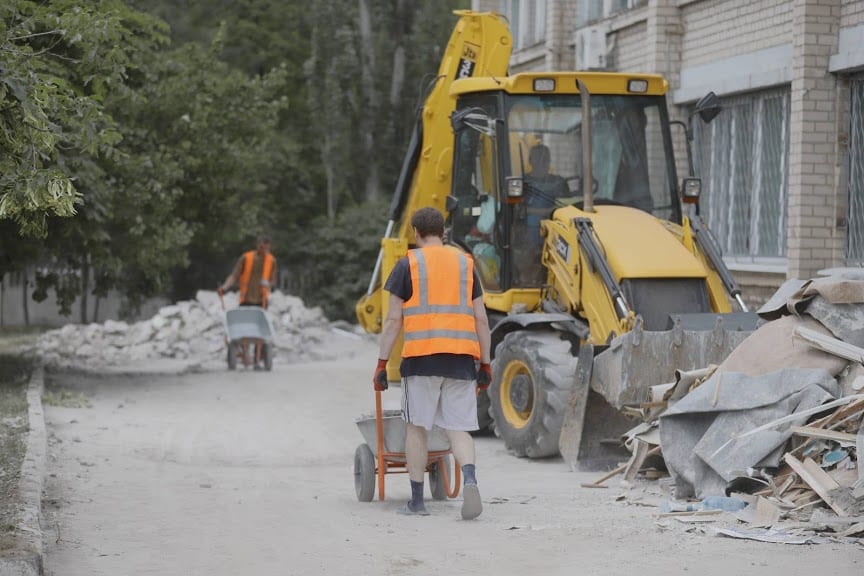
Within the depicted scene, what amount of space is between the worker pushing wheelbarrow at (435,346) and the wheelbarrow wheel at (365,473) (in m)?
0.39

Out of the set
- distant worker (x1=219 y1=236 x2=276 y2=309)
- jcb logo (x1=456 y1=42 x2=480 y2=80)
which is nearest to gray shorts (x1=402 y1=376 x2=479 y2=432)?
jcb logo (x1=456 y1=42 x2=480 y2=80)

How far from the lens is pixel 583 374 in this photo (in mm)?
10938

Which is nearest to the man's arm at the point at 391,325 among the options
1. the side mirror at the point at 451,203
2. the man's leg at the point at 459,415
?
the man's leg at the point at 459,415

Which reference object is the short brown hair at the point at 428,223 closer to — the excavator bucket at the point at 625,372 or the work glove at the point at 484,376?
the work glove at the point at 484,376

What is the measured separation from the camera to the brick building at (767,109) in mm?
14422

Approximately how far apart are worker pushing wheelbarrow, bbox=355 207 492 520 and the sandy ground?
48cm

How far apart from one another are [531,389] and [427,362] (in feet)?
9.98

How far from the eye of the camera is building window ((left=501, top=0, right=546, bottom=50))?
23.4 metres

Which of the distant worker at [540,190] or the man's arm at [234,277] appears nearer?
the distant worker at [540,190]

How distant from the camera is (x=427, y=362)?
8812mm

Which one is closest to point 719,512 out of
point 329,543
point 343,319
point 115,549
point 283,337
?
point 329,543

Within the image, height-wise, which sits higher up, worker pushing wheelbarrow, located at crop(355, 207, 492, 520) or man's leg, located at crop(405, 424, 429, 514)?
worker pushing wheelbarrow, located at crop(355, 207, 492, 520)

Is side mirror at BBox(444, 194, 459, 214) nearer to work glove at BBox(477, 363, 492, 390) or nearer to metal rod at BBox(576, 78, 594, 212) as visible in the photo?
metal rod at BBox(576, 78, 594, 212)

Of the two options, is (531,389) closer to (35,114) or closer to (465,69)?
(465,69)
